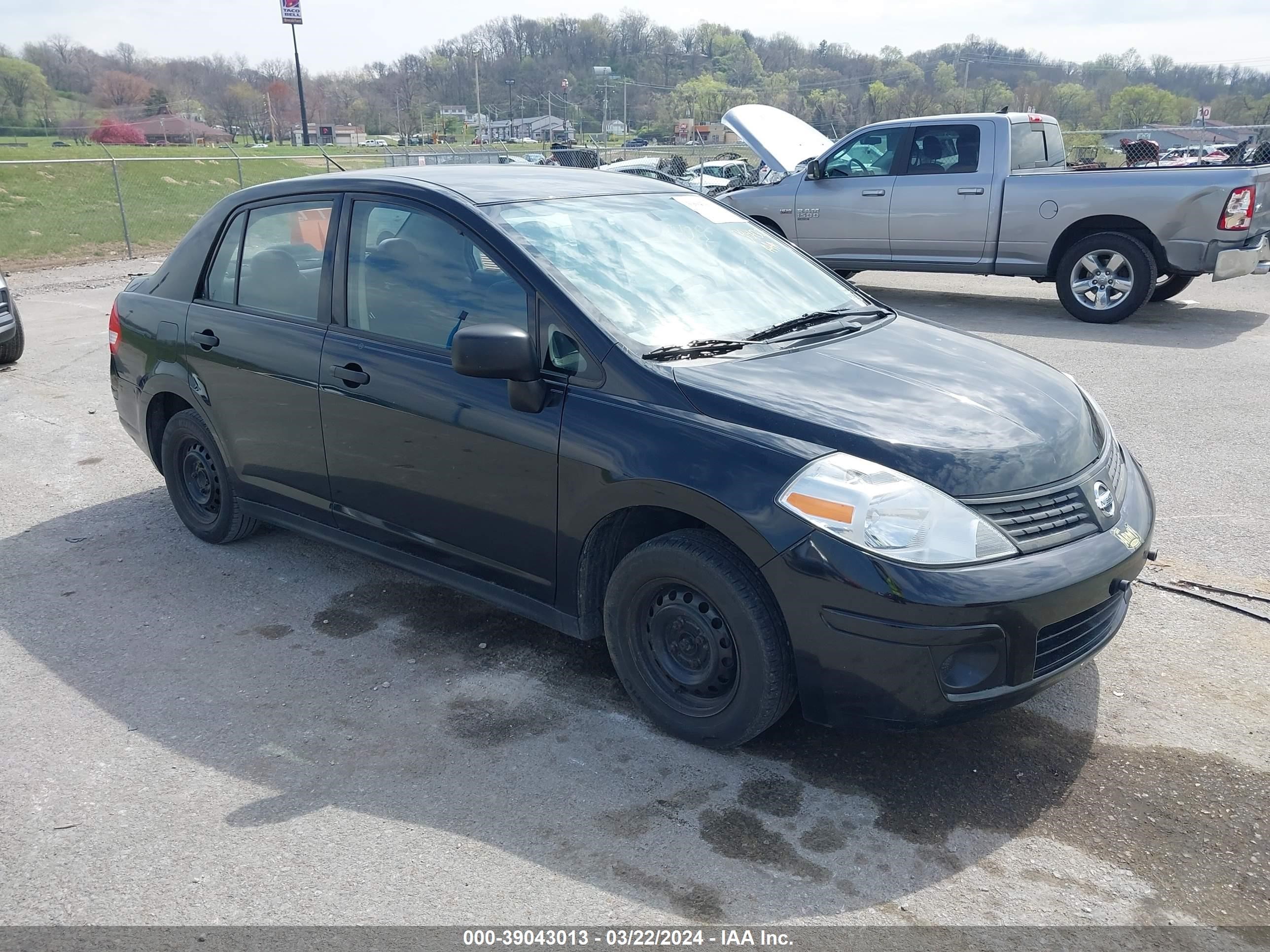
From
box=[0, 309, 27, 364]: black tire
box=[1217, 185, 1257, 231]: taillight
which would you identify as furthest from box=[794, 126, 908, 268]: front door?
box=[0, 309, 27, 364]: black tire

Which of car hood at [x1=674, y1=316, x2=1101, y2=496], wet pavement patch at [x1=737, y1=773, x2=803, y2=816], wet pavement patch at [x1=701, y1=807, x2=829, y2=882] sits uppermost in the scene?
car hood at [x1=674, y1=316, x2=1101, y2=496]

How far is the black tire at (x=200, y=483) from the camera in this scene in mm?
4977

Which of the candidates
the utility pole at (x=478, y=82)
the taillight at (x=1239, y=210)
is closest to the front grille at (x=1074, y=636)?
the taillight at (x=1239, y=210)

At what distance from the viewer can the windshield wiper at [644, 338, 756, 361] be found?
3.41 metres

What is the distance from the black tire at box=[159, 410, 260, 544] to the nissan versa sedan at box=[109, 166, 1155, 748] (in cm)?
15

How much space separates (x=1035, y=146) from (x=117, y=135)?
63.6 metres

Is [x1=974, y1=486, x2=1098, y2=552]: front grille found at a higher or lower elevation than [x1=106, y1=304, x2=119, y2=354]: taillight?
lower

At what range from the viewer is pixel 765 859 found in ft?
9.23

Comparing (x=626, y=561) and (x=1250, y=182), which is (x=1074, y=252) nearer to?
(x=1250, y=182)

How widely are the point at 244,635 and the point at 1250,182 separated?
9.43 metres

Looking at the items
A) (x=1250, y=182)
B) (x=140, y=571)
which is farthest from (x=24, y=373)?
(x=1250, y=182)

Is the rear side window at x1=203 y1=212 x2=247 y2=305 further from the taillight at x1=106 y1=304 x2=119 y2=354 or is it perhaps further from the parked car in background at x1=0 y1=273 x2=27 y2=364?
the parked car in background at x1=0 y1=273 x2=27 y2=364

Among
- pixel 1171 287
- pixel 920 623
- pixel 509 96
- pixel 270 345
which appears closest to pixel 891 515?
pixel 920 623

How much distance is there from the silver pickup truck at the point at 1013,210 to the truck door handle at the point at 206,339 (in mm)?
7700
